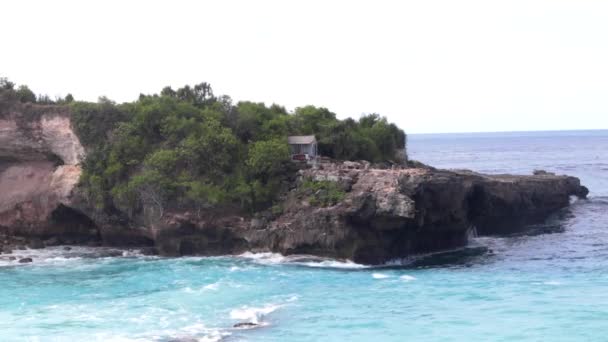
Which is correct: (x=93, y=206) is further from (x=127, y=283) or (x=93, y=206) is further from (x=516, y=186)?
(x=516, y=186)

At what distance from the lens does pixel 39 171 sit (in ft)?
156

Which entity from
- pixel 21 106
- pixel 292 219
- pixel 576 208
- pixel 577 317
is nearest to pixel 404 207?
pixel 292 219

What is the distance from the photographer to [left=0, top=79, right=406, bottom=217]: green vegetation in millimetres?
41312

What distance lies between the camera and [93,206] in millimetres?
43562

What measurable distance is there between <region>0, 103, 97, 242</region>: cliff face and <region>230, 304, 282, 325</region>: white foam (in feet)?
67.5

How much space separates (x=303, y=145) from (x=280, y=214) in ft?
21.3

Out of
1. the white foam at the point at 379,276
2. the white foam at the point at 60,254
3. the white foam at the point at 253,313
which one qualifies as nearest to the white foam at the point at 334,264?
the white foam at the point at 379,276

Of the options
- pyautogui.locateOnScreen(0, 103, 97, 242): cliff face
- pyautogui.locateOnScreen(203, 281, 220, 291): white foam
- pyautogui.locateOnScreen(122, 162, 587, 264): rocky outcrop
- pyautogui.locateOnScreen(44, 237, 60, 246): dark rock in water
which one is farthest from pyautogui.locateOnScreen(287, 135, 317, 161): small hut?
pyautogui.locateOnScreen(44, 237, 60, 246): dark rock in water

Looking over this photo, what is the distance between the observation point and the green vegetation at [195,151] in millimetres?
41312

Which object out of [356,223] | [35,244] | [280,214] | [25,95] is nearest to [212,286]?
[280,214]

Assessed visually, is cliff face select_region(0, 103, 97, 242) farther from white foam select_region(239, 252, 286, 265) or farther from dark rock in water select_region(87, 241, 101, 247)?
white foam select_region(239, 252, 286, 265)

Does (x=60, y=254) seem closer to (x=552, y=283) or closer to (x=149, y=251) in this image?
(x=149, y=251)

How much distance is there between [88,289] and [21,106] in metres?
18.9

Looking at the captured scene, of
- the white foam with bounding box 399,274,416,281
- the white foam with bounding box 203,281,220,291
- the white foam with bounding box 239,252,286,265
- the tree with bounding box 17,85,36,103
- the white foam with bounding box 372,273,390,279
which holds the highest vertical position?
the tree with bounding box 17,85,36,103
